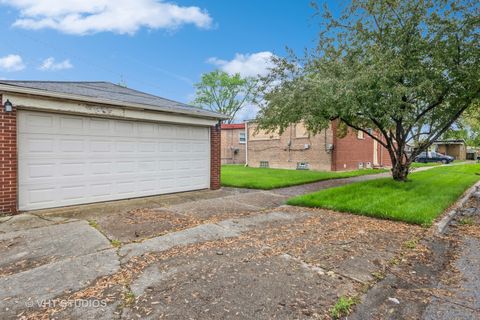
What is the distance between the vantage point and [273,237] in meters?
4.32

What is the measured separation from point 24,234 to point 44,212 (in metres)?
1.52

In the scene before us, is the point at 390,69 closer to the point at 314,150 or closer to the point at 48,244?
the point at 48,244

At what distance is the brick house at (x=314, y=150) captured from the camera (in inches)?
631

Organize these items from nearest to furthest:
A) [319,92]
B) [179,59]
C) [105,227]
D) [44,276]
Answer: [44,276]
[105,227]
[319,92]
[179,59]

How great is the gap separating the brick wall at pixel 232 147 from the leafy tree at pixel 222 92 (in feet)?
61.2

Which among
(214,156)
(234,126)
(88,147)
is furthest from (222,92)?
(88,147)

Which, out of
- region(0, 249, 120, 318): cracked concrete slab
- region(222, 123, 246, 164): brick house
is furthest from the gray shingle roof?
region(222, 123, 246, 164): brick house

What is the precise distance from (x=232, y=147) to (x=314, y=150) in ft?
26.9

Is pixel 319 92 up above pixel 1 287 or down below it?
above

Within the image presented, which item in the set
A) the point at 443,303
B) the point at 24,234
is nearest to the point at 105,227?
the point at 24,234

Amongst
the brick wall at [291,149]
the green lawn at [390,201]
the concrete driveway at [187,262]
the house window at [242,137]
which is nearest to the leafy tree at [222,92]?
the house window at [242,137]

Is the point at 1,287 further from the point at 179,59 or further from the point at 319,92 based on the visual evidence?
the point at 179,59

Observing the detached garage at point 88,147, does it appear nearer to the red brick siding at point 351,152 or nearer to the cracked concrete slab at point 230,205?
the cracked concrete slab at point 230,205

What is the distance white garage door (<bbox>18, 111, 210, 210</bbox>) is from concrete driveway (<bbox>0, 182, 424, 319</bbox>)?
2.12 feet
